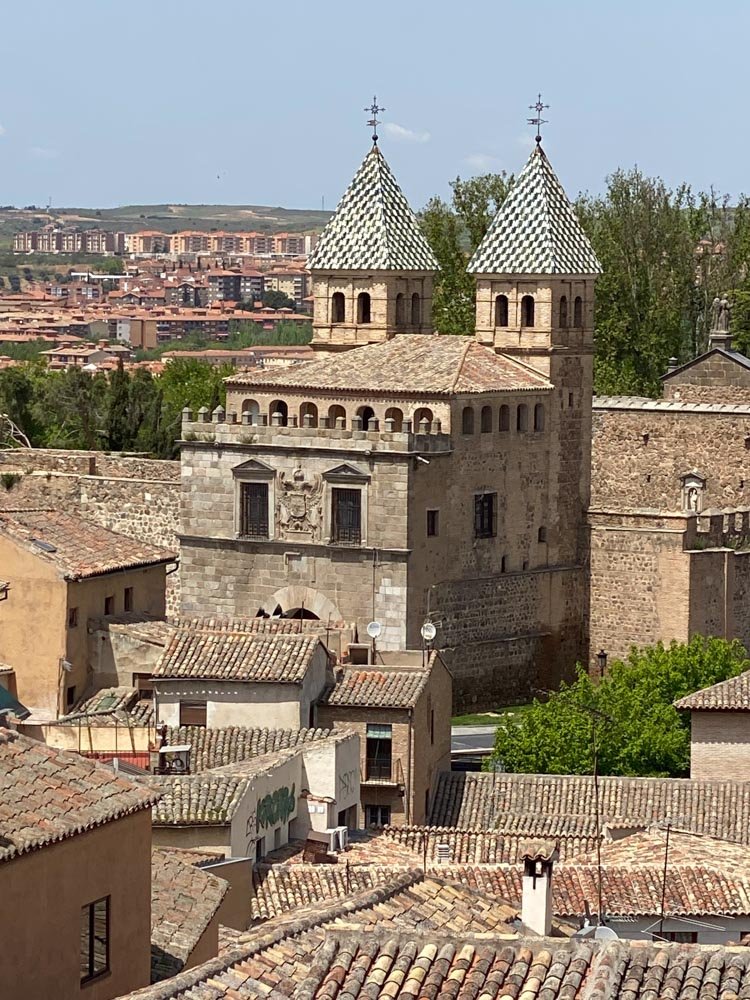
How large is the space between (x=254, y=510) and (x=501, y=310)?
5.32 metres

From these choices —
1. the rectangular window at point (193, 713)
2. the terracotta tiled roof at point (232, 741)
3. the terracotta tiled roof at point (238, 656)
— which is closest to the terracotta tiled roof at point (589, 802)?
the terracotta tiled roof at point (238, 656)

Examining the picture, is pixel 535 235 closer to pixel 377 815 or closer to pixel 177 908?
pixel 377 815

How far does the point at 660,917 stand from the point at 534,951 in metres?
11.7

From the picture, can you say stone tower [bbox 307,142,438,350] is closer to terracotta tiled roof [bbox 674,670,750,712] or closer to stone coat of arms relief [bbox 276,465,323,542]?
stone coat of arms relief [bbox 276,465,323,542]

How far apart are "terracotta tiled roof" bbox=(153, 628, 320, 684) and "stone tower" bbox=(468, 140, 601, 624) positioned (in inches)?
506

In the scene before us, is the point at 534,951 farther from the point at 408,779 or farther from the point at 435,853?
the point at 408,779

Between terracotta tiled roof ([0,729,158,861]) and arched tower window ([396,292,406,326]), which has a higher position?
arched tower window ([396,292,406,326])

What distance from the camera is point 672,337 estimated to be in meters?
67.4

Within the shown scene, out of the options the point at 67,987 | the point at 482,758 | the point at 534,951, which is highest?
the point at 534,951

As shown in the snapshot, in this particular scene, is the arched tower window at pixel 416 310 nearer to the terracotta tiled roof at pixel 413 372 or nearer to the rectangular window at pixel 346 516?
the terracotta tiled roof at pixel 413 372

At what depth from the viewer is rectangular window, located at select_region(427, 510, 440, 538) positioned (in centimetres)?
4425

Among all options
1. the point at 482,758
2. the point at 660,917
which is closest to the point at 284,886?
the point at 660,917

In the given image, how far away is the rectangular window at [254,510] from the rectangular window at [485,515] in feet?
10.2

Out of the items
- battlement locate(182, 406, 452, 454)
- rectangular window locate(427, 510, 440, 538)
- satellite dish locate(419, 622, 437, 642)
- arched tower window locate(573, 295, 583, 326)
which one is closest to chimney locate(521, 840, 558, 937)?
satellite dish locate(419, 622, 437, 642)
